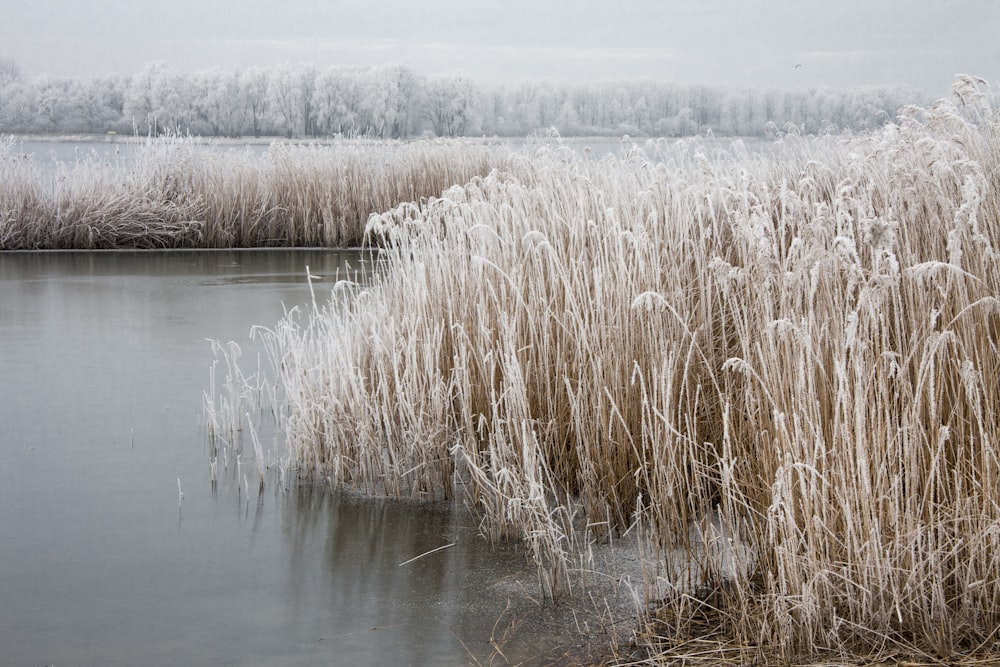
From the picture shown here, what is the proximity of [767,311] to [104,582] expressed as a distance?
77.2 inches

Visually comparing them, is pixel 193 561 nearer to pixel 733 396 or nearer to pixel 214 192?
pixel 733 396

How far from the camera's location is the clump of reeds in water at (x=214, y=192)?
35.6 feet

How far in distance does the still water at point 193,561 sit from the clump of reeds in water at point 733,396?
0.81 ft

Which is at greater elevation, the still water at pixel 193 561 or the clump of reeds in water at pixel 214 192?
the clump of reeds in water at pixel 214 192

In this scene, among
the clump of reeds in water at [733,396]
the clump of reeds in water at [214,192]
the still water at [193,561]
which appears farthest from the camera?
the clump of reeds in water at [214,192]

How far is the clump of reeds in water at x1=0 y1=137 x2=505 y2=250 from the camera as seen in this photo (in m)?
10.8

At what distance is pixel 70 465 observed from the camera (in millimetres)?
3699

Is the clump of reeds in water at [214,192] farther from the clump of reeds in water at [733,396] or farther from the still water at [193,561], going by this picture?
the clump of reeds in water at [733,396]

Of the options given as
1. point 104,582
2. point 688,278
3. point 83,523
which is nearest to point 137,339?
point 83,523

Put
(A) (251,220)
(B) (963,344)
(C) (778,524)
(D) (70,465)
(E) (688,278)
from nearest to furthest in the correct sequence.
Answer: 1. (C) (778,524)
2. (B) (963,344)
3. (E) (688,278)
4. (D) (70,465)
5. (A) (251,220)

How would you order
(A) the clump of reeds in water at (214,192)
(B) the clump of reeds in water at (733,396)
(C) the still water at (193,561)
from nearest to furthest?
(B) the clump of reeds in water at (733,396) < (C) the still water at (193,561) < (A) the clump of reeds in water at (214,192)

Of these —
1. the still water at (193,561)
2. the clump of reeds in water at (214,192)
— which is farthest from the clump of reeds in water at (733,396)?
the clump of reeds in water at (214,192)

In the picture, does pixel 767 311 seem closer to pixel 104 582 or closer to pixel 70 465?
pixel 104 582

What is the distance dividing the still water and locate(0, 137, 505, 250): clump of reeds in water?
645cm
